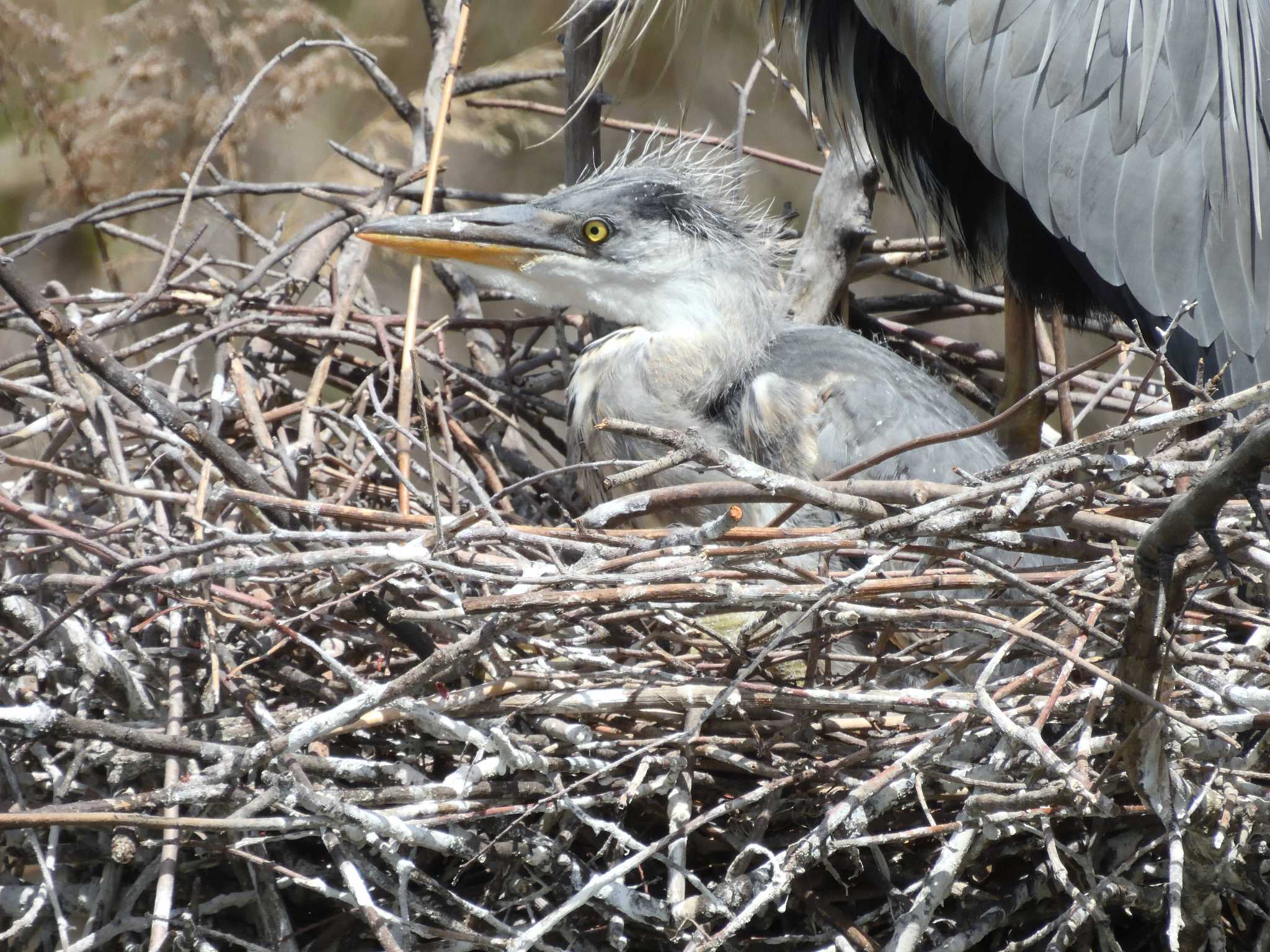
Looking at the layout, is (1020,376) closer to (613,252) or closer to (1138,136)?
(1138,136)

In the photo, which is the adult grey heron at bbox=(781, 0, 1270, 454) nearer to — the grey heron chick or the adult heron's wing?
the adult heron's wing

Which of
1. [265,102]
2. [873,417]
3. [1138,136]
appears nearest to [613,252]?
[873,417]

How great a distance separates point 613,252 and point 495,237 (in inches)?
7.5

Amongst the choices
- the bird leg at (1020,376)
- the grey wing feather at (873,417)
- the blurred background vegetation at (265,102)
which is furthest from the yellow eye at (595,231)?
the bird leg at (1020,376)

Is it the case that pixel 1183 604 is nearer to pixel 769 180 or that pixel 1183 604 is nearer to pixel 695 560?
pixel 695 560

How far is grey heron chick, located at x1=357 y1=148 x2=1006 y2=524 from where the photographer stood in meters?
1.99

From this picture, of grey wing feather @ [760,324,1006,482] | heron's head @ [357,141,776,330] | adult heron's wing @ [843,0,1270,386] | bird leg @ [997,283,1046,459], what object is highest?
adult heron's wing @ [843,0,1270,386]

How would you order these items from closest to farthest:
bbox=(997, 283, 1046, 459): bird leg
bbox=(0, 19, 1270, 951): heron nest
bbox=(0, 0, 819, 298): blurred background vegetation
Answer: bbox=(0, 19, 1270, 951): heron nest → bbox=(997, 283, 1046, 459): bird leg → bbox=(0, 0, 819, 298): blurred background vegetation

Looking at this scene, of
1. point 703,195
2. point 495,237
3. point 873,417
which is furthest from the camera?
point 703,195


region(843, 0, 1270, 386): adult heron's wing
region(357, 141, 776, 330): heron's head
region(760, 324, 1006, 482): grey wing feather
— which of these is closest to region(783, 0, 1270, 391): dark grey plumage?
region(843, 0, 1270, 386): adult heron's wing

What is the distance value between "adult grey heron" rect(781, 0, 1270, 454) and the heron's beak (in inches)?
25.4

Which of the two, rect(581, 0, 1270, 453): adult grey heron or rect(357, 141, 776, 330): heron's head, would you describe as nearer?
rect(581, 0, 1270, 453): adult grey heron

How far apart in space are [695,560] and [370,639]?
0.52 m

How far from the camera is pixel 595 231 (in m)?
2.10
